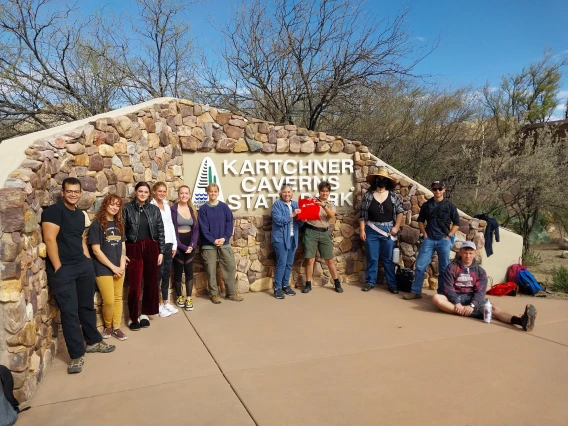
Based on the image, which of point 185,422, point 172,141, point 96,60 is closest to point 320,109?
point 172,141

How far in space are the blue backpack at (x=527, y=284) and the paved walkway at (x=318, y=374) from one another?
0.98 meters

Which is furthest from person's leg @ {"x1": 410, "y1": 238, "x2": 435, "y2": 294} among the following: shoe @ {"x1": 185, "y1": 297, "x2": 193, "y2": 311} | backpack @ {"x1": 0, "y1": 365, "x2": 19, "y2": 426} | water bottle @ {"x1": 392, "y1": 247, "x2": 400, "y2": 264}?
backpack @ {"x1": 0, "y1": 365, "x2": 19, "y2": 426}

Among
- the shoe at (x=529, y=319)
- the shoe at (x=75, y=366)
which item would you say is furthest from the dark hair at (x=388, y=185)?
the shoe at (x=75, y=366)

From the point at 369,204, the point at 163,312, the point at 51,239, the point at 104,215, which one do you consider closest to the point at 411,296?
the point at 369,204

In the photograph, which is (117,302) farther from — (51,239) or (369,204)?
(369,204)

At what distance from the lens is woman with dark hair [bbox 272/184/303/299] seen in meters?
6.43

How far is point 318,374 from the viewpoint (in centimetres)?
389

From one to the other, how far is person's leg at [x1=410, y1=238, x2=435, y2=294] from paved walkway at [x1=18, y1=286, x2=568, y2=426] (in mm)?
785

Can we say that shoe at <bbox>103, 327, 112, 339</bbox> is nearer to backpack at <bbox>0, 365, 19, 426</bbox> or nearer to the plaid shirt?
backpack at <bbox>0, 365, 19, 426</bbox>

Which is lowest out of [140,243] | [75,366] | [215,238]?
[75,366]

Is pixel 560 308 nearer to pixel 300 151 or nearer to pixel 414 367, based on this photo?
pixel 414 367

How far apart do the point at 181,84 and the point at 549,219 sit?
10.3 m

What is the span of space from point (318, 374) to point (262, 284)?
303 cm

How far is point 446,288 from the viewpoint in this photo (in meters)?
5.52
